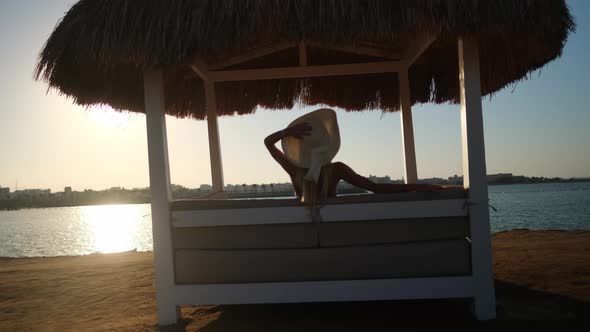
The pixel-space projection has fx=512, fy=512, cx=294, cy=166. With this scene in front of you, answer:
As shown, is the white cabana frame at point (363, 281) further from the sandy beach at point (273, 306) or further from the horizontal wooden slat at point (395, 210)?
the sandy beach at point (273, 306)

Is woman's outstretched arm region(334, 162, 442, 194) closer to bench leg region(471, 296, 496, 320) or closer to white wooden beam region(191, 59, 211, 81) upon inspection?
bench leg region(471, 296, 496, 320)

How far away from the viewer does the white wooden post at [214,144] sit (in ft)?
16.3

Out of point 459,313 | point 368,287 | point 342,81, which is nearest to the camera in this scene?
point 368,287

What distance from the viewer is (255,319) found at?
3580mm

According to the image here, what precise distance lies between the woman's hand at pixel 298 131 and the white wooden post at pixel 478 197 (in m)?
1.05

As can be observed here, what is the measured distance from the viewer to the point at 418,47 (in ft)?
13.9

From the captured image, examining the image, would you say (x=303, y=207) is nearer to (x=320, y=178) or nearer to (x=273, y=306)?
(x=320, y=178)

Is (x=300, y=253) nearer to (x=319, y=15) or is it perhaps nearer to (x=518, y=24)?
(x=319, y=15)

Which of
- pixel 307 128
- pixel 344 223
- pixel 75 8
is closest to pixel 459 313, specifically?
pixel 344 223

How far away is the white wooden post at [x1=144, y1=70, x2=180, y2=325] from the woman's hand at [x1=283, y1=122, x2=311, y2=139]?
0.84m

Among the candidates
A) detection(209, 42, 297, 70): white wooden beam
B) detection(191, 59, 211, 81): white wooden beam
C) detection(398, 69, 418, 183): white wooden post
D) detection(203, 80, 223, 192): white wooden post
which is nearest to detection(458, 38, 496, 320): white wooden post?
detection(398, 69, 418, 183): white wooden post

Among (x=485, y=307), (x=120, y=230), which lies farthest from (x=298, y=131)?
(x=120, y=230)

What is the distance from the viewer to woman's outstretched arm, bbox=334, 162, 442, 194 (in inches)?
132

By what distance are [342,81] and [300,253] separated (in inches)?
104
